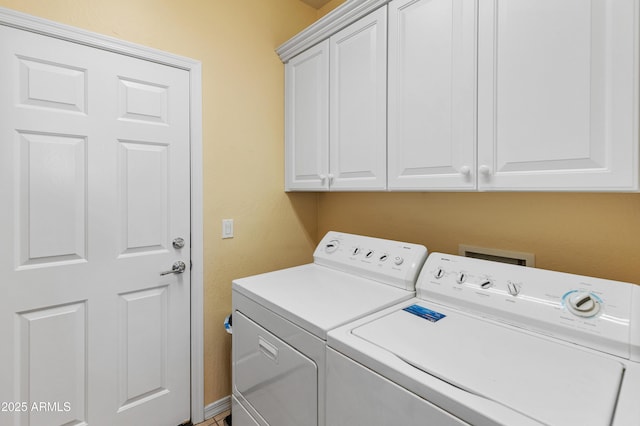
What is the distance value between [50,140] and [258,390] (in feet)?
4.65

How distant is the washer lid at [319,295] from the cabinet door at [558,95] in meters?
0.61

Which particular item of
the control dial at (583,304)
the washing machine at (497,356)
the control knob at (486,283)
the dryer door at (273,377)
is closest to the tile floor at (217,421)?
the dryer door at (273,377)

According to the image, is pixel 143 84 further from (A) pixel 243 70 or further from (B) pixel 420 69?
(B) pixel 420 69

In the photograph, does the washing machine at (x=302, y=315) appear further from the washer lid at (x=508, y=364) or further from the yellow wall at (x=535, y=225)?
the yellow wall at (x=535, y=225)

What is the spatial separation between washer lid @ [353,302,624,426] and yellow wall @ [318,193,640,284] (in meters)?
0.46

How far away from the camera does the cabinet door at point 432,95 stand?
1.14 meters

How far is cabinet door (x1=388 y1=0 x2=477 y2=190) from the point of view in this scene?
3.75 feet

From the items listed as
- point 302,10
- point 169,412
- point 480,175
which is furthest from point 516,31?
point 169,412

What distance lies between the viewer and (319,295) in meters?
1.31

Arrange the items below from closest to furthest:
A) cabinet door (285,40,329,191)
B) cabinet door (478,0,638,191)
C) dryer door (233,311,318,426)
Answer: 1. cabinet door (478,0,638,191)
2. dryer door (233,311,318,426)
3. cabinet door (285,40,329,191)

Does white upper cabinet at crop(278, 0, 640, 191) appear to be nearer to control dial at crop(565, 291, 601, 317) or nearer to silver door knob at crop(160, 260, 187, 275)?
control dial at crop(565, 291, 601, 317)

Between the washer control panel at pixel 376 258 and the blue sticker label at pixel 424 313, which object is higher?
the washer control panel at pixel 376 258

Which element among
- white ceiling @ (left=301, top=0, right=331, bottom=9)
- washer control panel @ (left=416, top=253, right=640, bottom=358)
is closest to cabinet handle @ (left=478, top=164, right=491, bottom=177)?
washer control panel @ (left=416, top=253, right=640, bottom=358)

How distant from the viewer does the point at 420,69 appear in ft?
4.19
